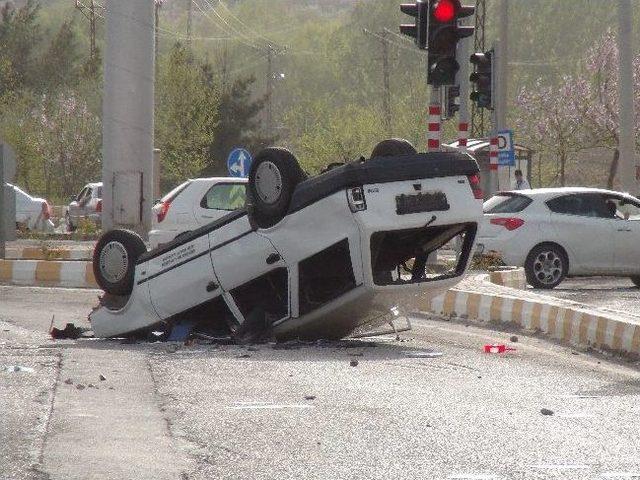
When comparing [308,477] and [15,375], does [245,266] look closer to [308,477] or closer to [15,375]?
[15,375]

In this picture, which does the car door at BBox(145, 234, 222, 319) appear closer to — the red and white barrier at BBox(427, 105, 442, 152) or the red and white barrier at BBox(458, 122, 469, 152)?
the red and white barrier at BBox(427, 105, 442, 152)

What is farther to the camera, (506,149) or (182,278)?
(506,149)

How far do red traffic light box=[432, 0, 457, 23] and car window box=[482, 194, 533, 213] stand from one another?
5398 millimetres

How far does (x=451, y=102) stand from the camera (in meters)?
25.8

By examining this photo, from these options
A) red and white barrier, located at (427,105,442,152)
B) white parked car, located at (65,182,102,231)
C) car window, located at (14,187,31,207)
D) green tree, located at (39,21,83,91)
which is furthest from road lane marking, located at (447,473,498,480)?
green tree, located at (39,21,83,91)

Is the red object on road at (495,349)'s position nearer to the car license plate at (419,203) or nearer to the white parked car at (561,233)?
the car license plate at (419,203)

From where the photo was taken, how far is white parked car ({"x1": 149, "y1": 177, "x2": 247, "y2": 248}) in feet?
86.5

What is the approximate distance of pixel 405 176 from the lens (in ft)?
41.6

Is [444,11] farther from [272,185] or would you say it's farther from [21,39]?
[21,39]

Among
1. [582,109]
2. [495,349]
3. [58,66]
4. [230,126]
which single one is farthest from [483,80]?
[58,66]

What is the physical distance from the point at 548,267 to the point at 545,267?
0.13 ft

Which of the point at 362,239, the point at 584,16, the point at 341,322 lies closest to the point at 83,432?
the point at 362,239

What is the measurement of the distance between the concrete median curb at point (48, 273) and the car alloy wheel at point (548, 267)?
19.6 ft

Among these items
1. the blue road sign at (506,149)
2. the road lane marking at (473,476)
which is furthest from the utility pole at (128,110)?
the road lane marking at (473,476)
